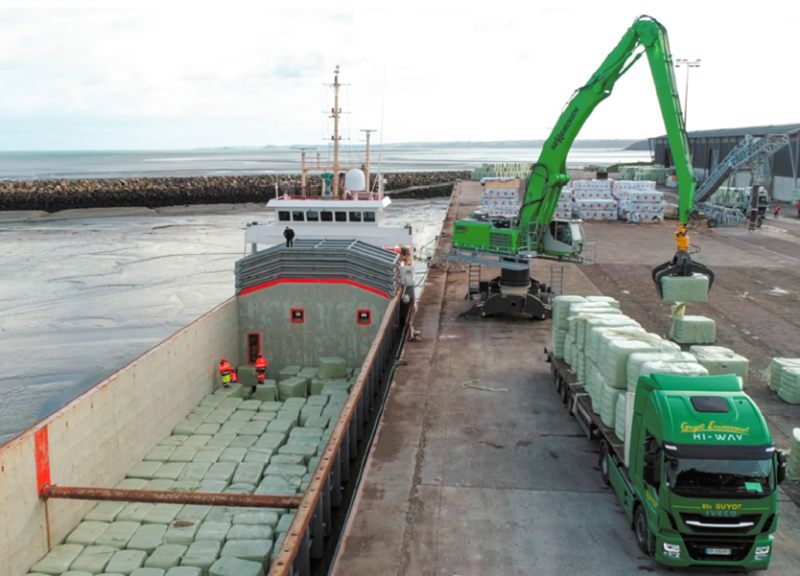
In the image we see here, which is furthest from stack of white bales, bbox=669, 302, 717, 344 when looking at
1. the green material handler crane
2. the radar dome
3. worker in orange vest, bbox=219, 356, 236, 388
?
→ the radar dome

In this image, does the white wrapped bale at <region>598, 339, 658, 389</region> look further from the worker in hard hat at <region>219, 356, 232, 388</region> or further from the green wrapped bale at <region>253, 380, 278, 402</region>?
the worker in hard hat at <region>219, 356, 232, 388</region>

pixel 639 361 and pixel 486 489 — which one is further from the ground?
pixel 639 361

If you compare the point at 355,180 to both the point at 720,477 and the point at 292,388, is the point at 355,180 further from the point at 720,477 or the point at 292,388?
the point at 720,477

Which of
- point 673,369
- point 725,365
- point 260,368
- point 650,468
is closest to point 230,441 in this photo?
point 260,368

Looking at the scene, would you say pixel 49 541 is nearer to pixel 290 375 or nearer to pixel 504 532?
pixel 504 532

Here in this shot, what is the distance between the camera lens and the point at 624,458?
30.1 feet

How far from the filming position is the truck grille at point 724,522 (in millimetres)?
7434

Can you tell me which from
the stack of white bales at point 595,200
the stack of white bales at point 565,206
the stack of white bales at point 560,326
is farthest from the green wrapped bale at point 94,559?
the stack of white bales at point 595,200

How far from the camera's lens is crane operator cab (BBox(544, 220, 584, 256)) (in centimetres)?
2034

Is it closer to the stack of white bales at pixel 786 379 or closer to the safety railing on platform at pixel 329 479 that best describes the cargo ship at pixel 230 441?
the safety railing on platform at pixel 329 479

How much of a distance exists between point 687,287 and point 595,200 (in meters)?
32.3

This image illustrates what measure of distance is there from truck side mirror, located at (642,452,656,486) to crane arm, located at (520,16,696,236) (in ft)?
30.8

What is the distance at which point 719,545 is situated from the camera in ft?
24.8

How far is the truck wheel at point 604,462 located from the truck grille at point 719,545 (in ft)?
8.23
